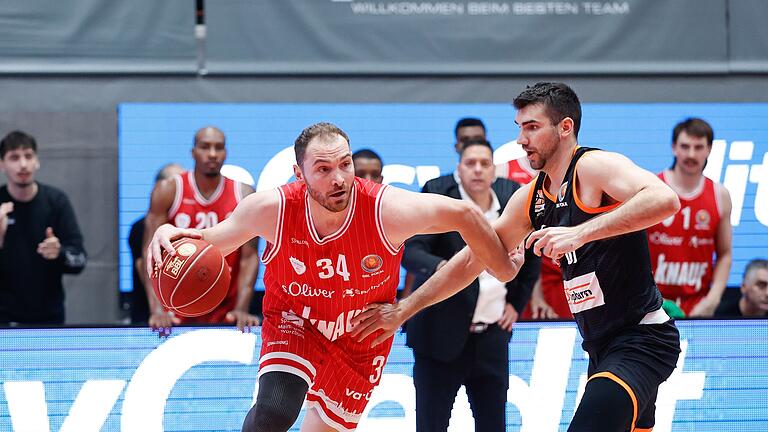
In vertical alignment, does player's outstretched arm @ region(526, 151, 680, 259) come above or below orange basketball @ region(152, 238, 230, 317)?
above

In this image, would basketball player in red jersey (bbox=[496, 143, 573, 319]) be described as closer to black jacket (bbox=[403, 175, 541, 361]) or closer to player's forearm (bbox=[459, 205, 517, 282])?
black jacket (bbox=[403, 175, 541, 361])

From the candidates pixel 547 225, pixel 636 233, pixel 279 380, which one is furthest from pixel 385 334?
pixel 636 233

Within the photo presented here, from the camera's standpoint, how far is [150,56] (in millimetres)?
9047

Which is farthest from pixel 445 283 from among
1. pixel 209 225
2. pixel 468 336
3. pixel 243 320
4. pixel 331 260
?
pixel 209 225

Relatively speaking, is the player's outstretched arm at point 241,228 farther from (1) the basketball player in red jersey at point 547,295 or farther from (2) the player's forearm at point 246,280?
(1) the basketball player in red jersey at point 547,295

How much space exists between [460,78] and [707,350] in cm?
357

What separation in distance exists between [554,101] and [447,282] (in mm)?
1064

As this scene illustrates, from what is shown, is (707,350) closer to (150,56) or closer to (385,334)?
(385,334)

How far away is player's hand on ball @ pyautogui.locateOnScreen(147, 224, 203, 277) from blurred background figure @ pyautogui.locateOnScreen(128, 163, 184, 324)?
293 cm

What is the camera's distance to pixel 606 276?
4.82m

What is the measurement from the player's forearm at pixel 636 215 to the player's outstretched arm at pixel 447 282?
0.81 metres

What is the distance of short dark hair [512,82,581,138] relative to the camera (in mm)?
4996

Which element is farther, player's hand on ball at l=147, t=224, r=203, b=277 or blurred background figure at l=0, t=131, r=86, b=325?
blurred background figure at l=0, t=131, r=86, b=325

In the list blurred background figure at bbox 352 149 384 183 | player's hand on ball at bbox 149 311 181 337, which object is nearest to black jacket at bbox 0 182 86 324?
player's hand on ball at bbox 149 311 181 337
